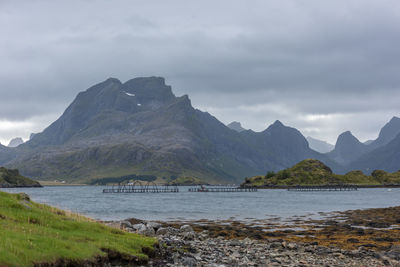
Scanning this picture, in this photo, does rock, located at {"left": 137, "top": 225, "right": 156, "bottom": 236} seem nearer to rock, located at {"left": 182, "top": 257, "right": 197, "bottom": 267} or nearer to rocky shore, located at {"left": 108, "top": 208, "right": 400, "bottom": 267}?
rocky shore, located at {"left": 108, "top": 208, "right": 400, "bottom": 267}

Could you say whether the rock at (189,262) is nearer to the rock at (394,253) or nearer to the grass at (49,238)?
the grass at (49,238)

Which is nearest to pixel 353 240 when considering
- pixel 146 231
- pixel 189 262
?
pixel 146 231

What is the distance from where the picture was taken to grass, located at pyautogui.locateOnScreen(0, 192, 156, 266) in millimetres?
20844

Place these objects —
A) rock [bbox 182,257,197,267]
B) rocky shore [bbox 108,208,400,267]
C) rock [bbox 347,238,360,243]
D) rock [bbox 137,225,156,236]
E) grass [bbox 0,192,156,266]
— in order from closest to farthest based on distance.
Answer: grass [bbox 0,192,156,266], rock [bbox 182,257,197,267], rocky shore [bbox 108,208,400,267], rock [bbox 137,225,156,236], rock [bbox 347,238,360,243]

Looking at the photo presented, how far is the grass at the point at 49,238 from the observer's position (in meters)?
20.8

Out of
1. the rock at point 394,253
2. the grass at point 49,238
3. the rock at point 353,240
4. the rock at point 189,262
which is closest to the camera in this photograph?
the grass at point 49,238

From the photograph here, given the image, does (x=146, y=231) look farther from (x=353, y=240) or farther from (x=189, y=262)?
(x=353, y=240)

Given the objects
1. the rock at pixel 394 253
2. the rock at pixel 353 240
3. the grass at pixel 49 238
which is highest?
the grass at pixel 49 238

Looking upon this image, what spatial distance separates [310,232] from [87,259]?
132 ft

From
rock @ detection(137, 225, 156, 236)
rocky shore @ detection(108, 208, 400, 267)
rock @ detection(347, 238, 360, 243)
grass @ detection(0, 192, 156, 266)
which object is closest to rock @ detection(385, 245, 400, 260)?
rocky shore @ detection(108, 208, 400, 267)

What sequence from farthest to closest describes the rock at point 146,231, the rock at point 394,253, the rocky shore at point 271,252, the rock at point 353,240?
the rock at point 353,240
the rock at point 146,231
the rock at point 394,253
the rocky shore at point 271,252

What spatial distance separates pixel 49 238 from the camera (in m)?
23.9

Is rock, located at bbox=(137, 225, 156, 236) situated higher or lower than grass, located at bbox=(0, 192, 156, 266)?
lower

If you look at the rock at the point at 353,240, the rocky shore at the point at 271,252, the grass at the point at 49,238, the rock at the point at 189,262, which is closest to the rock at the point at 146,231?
the rocky shore at the point at 271,252
